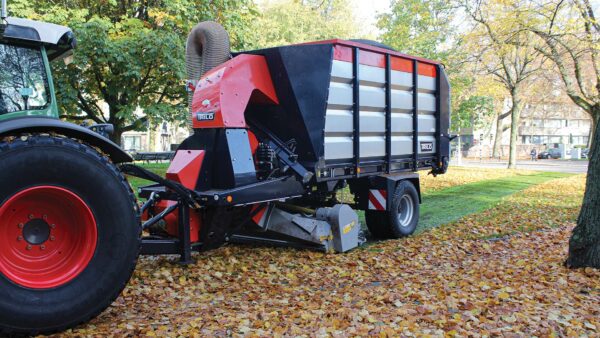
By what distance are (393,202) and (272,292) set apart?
347 centimetres

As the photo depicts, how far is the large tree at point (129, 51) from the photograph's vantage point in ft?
43.7

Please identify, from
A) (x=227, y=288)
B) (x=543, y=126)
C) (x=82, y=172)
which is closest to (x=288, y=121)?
(x=227, y=288)

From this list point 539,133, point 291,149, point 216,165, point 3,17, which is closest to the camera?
point 3,17

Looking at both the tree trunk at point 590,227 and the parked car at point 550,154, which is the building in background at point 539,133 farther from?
the tree trunk at point 590,227

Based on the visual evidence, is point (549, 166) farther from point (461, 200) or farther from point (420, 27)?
point (461, 200)

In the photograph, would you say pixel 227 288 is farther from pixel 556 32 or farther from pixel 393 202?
pixel 556 32

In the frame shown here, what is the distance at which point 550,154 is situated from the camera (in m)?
52.7

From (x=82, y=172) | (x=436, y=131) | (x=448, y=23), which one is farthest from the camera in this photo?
Answer: (x=448, y=23)

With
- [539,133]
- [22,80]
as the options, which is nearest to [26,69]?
[22,80]

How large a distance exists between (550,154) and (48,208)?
5631cm

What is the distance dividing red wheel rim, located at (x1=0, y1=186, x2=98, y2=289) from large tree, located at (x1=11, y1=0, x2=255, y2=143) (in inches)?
383

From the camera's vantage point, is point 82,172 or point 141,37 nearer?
point 82,172

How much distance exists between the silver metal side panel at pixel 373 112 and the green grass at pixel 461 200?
2.02 m

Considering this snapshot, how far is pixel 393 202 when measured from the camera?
26.9 ft
